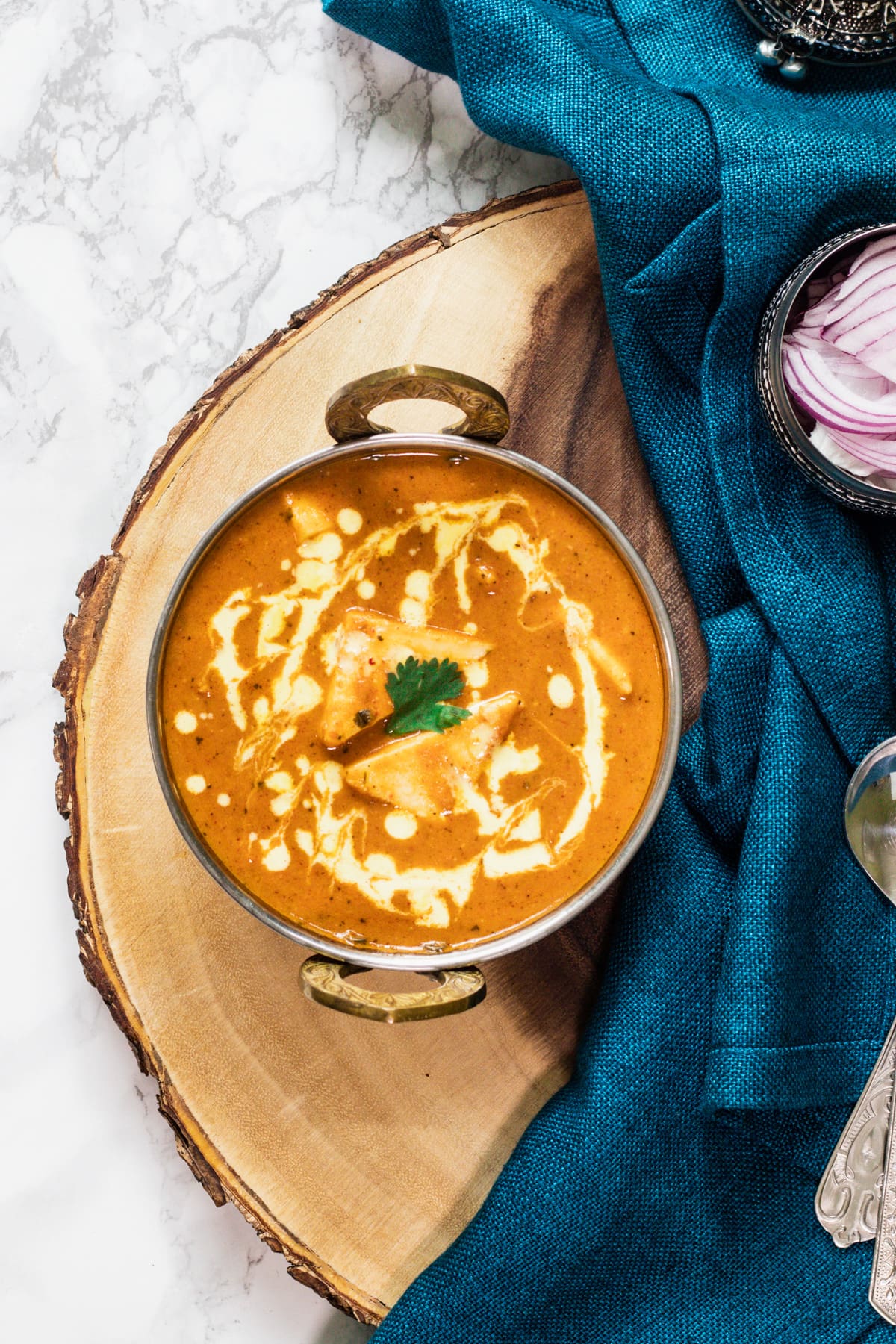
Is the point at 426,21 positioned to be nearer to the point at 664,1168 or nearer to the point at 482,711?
the point at 482,711

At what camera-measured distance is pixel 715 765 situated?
226cm

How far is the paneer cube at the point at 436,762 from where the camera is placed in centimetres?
202

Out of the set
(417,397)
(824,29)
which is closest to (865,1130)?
(417,397)

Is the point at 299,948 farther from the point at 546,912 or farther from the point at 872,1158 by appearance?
the point at 872,1158

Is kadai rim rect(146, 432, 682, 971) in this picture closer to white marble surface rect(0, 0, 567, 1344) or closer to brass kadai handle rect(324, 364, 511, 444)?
brass kadai handle rect(324, 364, 511, 444)

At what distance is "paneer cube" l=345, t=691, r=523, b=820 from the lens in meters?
2.02

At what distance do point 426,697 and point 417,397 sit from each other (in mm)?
517

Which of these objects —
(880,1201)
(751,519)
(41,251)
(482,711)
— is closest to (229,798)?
(482,711)

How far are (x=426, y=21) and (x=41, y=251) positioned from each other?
96 cm

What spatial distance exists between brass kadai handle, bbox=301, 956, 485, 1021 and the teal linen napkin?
0.40 m

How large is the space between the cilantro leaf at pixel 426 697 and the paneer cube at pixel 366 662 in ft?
0.04

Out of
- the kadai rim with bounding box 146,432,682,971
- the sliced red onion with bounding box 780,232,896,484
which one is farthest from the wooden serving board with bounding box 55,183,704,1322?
the sliced red onion with bounding box 780,232,896,484

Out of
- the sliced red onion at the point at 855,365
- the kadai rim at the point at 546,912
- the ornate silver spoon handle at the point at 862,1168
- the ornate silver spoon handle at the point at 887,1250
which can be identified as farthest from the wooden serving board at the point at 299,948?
the ornate silver spoon handle at the point at 887,1250

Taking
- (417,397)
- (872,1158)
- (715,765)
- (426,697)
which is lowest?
(872,1158)
